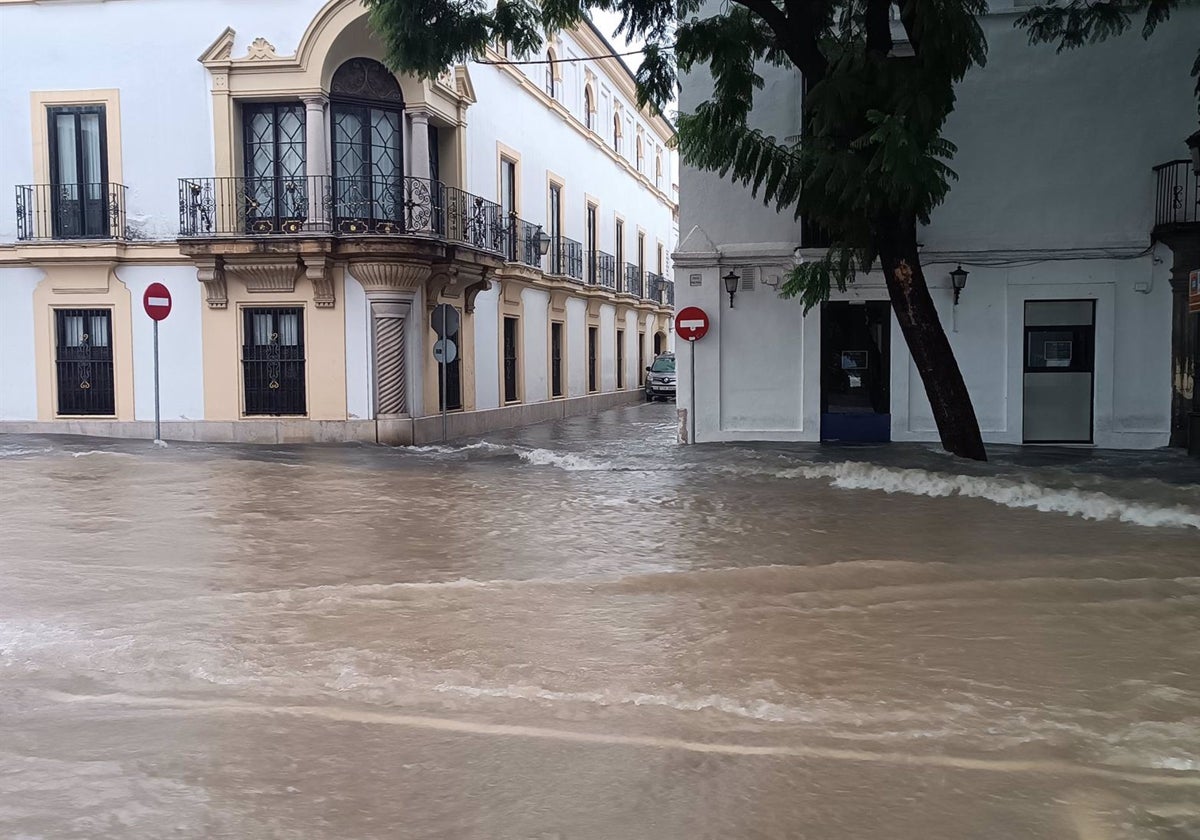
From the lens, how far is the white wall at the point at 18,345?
19422mm

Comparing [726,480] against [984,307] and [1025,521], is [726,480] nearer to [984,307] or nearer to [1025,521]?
[1025,521]

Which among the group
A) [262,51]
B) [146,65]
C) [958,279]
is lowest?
[958,279]

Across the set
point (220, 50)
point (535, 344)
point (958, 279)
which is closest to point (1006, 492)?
point (958, 279)

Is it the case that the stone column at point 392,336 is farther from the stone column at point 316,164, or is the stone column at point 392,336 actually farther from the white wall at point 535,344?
the white wall at point 535,344

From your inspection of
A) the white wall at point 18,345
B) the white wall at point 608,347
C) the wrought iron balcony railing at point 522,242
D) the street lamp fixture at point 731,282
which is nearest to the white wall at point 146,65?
the white wall at point 18,345

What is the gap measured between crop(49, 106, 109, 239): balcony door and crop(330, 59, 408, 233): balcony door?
4.58 meters

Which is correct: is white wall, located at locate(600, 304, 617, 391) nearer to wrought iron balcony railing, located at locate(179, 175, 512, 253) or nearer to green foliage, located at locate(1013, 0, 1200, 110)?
wrought iron balcony railing, located at locate(179, 175, 512, 253)

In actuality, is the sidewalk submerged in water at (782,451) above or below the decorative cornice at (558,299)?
below

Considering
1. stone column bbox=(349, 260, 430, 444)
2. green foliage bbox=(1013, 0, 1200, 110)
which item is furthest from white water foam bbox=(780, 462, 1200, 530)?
stone column bbox=(349, 260, 430, 444)

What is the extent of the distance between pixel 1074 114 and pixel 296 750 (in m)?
16.0

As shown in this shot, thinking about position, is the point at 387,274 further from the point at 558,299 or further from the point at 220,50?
the point at 558,299

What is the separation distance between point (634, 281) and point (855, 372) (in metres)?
20.3

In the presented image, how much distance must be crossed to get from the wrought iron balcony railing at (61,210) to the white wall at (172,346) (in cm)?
106

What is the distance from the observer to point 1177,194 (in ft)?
51.2
